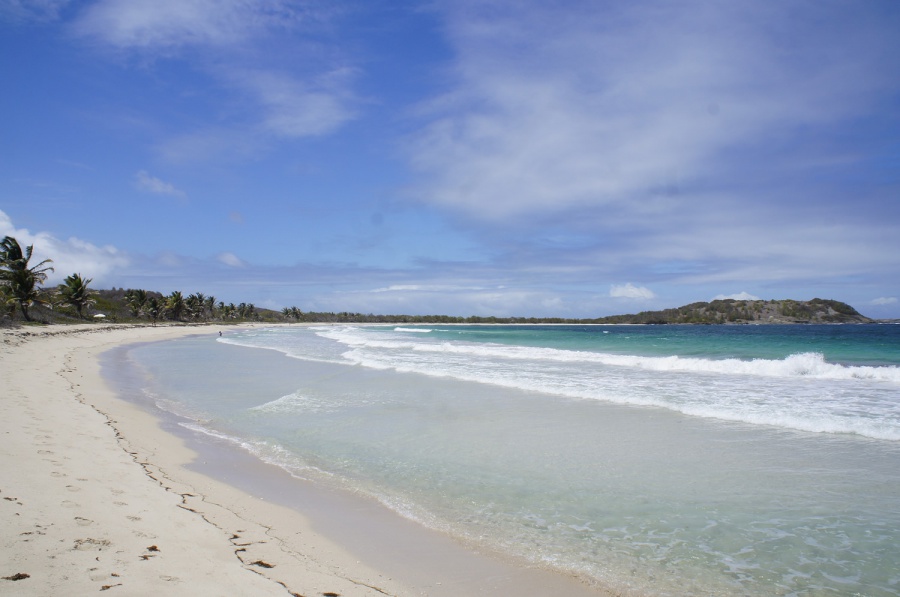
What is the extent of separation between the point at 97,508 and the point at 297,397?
8616 mm

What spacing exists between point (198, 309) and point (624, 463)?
104 m

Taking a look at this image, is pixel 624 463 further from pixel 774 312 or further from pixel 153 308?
pixel 774 312

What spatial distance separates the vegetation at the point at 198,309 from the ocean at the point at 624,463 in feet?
128

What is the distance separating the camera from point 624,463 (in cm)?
733

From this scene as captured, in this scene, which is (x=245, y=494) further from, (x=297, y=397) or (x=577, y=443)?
(x=297, y=397)

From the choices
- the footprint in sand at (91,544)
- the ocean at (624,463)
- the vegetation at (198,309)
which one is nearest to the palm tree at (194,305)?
the vegetation at (198,309)

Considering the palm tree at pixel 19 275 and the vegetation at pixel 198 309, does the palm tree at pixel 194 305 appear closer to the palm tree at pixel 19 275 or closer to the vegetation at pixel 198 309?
the vegetation at pixel 198 309

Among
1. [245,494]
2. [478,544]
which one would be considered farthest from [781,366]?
[245,494]

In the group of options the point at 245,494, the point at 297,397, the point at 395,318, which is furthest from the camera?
the point at 395,318

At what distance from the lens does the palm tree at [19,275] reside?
136 feet

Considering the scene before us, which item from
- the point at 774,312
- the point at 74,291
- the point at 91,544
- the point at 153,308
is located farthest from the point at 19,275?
the point at 774,312

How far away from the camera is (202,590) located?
3438 mm

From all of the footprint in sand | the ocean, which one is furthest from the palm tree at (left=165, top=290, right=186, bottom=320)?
the footprint in sand

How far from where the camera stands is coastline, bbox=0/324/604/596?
3596 millimetres
